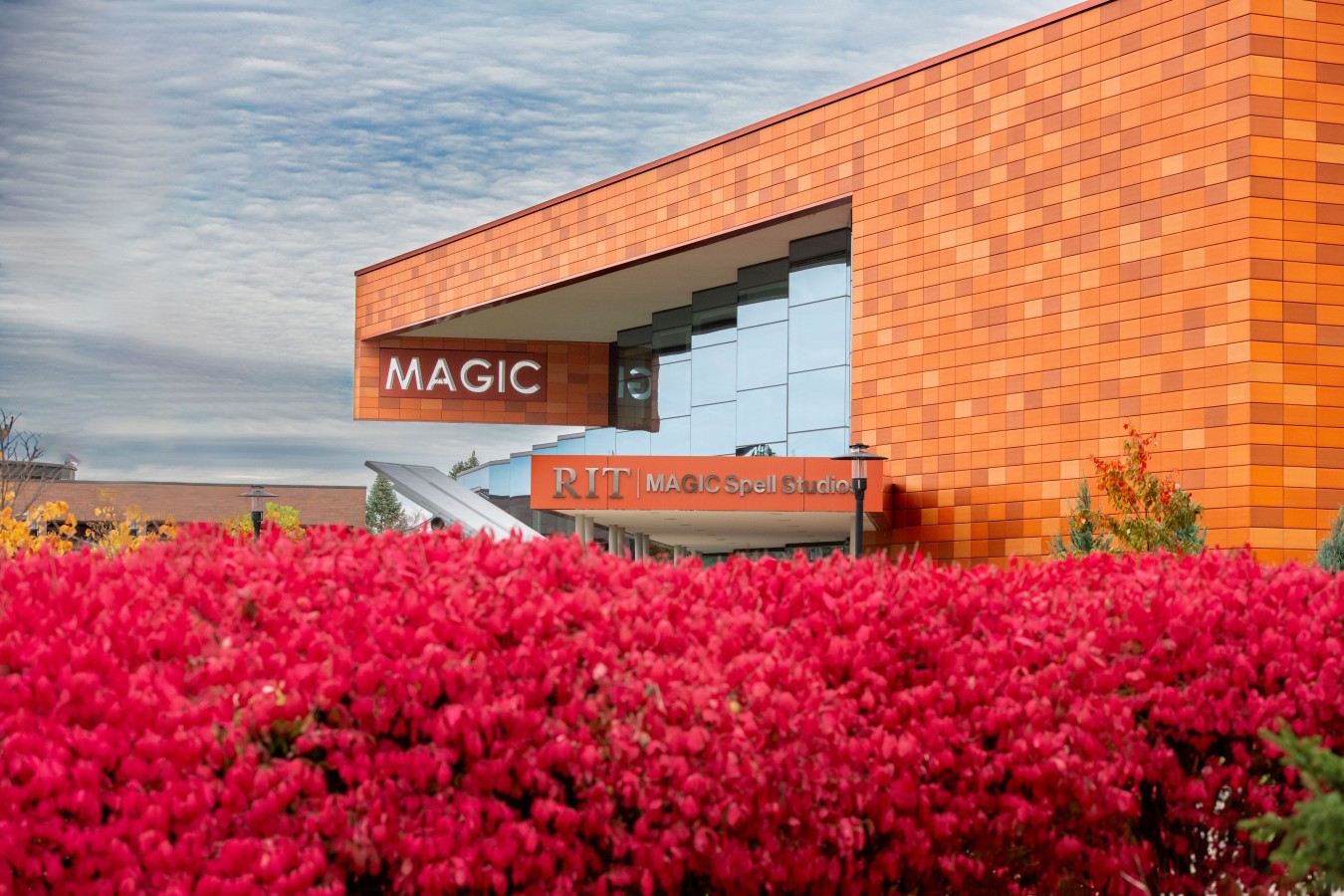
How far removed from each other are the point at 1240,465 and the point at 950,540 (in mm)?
6638

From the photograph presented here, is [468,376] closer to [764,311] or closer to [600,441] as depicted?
[600,441]

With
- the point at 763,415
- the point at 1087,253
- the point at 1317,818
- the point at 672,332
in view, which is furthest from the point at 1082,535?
the point at 672,332

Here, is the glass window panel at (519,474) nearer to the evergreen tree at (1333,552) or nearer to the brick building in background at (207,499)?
the brick building in background at (207,499)

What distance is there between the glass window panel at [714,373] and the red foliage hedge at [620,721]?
2883 cm

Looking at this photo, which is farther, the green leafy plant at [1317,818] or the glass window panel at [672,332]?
the glass window panel at [672,332]

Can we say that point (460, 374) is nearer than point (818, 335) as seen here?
No

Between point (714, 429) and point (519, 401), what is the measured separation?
13554 millimetres

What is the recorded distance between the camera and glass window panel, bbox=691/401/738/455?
35.5 meters

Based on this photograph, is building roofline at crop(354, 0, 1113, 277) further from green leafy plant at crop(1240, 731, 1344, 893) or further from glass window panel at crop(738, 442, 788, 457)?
green leafy plant at crop(1240, 731, 1344, 893)

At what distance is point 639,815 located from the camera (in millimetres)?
5691

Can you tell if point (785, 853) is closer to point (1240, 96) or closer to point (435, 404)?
point (1240, 96)

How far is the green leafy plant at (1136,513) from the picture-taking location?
72.1 feet

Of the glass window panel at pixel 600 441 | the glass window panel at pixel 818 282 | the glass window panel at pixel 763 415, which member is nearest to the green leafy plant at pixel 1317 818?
the glass window panel at pixel 818 282

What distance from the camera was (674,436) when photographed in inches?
1491
